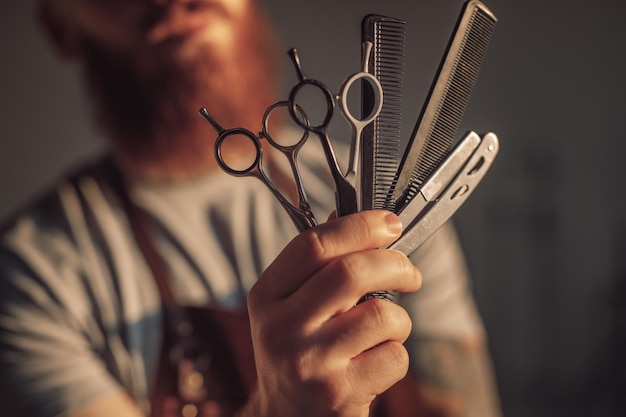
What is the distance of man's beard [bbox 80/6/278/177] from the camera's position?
920 mm

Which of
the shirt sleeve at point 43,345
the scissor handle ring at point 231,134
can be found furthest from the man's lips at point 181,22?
the scissor handle ring at point 231,134

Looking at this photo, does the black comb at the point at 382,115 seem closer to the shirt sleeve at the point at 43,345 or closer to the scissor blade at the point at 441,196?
the scissor blade at the point at 441,196

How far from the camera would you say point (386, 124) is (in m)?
0.47

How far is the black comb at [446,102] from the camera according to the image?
0.47m

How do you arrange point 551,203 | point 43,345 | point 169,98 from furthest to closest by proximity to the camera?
1. point 551,203
2. point 169,98
3. point 43,345

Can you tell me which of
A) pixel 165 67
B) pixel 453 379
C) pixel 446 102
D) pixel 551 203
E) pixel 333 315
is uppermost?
pixel 165 67

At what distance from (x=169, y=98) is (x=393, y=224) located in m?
0.61

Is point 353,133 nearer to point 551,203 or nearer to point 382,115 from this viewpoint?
point 382,115

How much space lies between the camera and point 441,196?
0.48 m

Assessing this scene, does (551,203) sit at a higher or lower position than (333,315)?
lower

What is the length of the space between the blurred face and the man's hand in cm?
57

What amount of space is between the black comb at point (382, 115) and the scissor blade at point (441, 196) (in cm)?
3

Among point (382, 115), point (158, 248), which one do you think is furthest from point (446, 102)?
point (158, 248)

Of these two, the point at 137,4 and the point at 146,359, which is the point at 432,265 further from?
the point at 137,4
